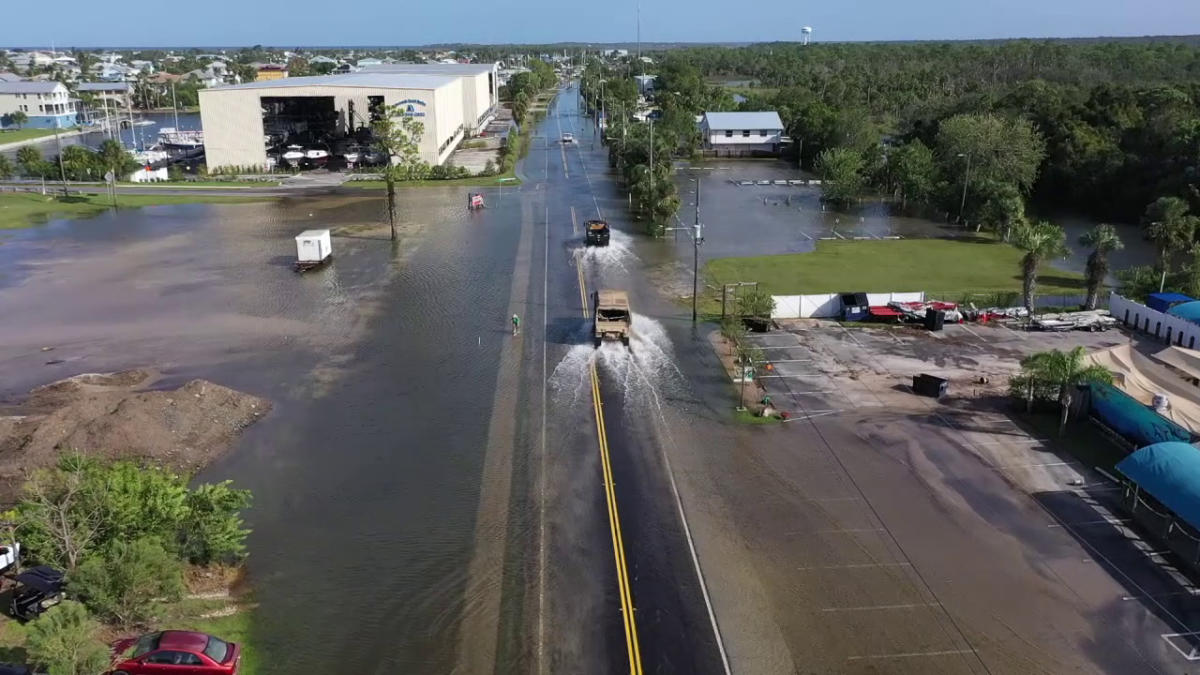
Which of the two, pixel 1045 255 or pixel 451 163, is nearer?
pixel 1045 255

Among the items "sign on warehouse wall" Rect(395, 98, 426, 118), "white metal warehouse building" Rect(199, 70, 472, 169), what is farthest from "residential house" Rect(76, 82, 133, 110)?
"sign on warehouse wall" Rect(395, 98, 426, 118)

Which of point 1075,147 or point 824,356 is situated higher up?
point 1075,147

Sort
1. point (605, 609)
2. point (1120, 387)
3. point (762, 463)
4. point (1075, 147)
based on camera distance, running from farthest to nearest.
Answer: point (1075, 147)
point (1120, 387)
point (762, 463)
point (605, 609)

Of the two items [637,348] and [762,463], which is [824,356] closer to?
[637,348]

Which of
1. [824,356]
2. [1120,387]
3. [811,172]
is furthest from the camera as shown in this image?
[811,172]

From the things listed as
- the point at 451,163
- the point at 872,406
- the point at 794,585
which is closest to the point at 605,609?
the point at 794,585

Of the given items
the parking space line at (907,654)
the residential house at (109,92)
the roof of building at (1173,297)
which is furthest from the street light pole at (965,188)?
the residential house at (109,92)

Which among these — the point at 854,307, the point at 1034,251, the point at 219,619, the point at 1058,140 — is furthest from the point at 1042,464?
the point at 1058,140

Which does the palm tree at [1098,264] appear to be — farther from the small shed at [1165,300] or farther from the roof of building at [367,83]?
the roof of building at [367,83]
